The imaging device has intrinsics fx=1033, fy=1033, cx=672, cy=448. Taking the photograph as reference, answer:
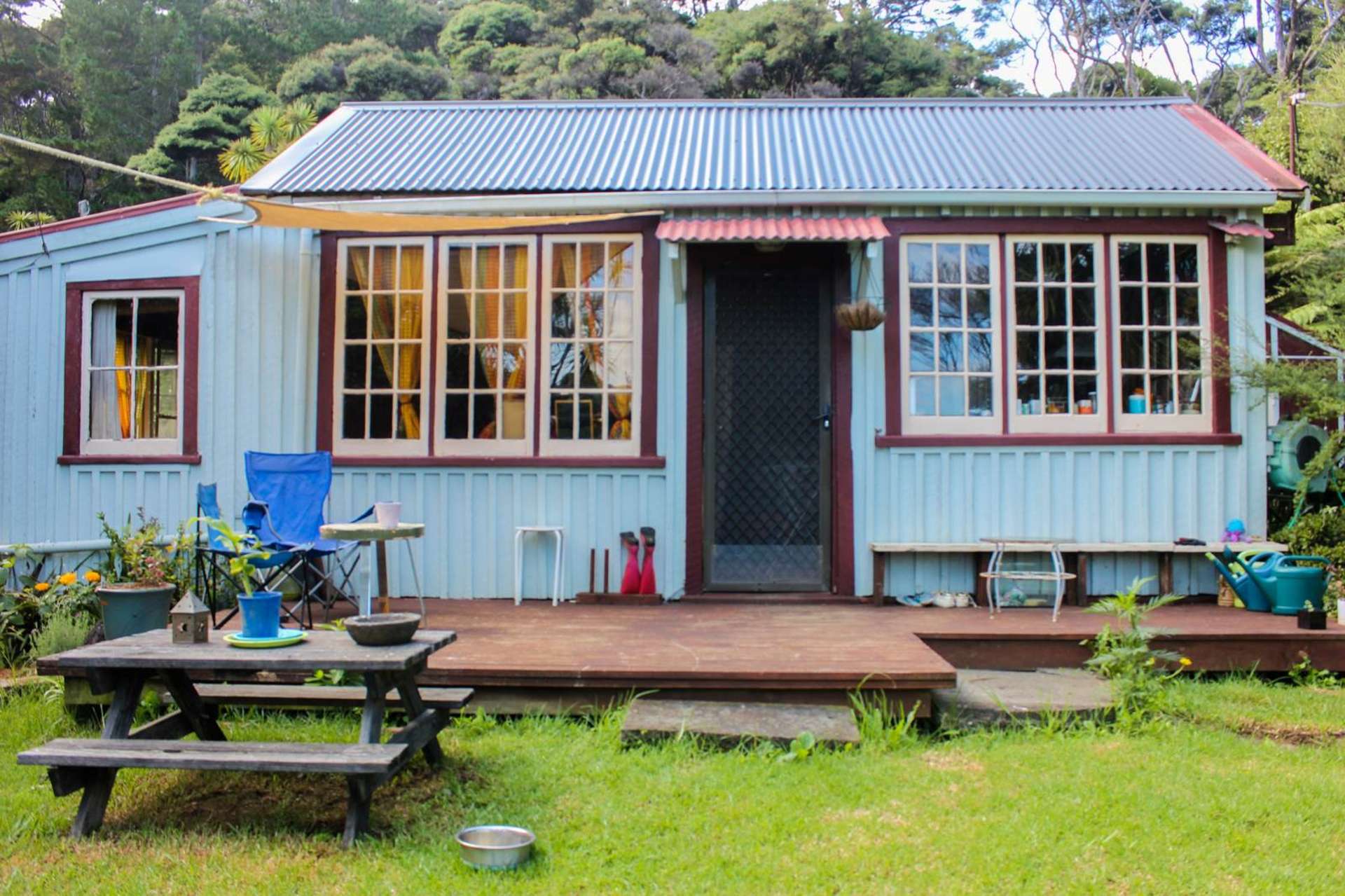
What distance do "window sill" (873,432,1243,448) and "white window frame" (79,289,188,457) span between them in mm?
4414

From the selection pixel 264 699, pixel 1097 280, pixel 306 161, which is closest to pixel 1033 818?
pixel 264 699

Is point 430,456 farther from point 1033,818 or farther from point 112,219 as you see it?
point 1033,818

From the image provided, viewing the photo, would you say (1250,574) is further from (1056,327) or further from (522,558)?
(522,558)

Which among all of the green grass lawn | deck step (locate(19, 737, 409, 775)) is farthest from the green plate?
the green grass lawn

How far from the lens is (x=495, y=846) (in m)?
2.93

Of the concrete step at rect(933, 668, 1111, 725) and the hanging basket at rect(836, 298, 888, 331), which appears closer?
the concrete step at rect(933, 668, 1111, 725)

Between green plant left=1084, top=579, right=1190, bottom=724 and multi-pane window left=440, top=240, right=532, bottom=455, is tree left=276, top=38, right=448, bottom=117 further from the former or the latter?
green plant left=1084, top=579, right=1190, bottom=724

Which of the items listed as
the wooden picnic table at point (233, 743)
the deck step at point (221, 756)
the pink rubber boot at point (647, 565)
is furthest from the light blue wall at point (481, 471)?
the deck step at point (221, 756)

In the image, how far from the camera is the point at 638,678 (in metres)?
4.34

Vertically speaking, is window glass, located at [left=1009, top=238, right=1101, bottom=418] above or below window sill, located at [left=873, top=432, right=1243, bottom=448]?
above

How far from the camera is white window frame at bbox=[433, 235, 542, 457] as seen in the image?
6.45 m

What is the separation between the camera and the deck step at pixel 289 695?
4121mm

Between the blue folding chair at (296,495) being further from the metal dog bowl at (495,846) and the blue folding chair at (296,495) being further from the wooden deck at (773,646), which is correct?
the metal dog bowl at (495,846)

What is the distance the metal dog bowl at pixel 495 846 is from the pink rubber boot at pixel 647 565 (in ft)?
10.5
